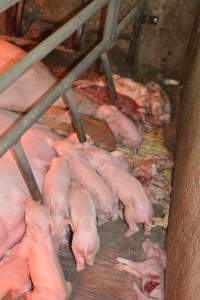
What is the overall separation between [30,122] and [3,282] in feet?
2.74

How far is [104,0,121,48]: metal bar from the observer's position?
3094mm

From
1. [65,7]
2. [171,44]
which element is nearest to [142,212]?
[171,44]

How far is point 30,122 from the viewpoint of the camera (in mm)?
2223

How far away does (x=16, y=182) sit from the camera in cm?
233

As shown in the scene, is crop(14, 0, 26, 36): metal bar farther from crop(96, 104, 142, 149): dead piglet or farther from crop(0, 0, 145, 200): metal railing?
crop(96, 104, 142, 149): dead piglet

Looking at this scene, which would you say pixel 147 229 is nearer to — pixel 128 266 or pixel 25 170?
pixel 128 266

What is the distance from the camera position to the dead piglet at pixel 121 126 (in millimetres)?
3193

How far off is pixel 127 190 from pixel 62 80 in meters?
0.81

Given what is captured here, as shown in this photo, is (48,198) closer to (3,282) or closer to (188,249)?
(3,282)

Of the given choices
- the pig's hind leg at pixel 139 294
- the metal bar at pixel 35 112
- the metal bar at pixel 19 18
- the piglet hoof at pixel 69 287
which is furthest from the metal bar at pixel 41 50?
the metal bar at pixel 19 18

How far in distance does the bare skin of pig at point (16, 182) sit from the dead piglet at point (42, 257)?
0.09 metres

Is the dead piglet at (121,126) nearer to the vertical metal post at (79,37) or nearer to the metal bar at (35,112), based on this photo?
the metal bar at (35,112)

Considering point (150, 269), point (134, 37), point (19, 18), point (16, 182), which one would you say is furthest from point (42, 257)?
point (134, 37)

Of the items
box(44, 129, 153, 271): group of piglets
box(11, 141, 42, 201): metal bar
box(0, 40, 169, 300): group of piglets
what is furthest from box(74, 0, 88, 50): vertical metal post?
box(11, 141, 42, 201): metal bar
